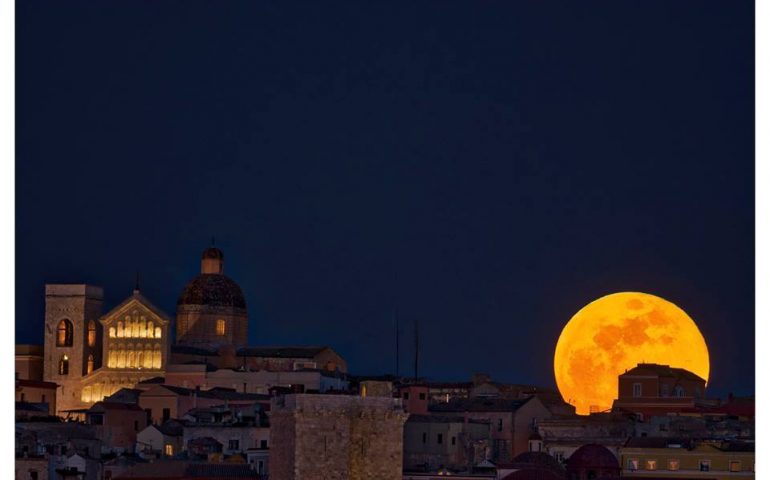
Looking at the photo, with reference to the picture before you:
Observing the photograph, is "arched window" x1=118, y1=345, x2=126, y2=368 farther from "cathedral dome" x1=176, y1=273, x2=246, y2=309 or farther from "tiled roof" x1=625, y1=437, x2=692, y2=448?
"tiled roof" x1=625, y1=437, x2=692, y2=448

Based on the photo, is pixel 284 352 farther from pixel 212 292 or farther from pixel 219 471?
pixel 219 471

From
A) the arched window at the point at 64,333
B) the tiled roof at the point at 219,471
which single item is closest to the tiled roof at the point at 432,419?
the tiled roof at the point at 219,471

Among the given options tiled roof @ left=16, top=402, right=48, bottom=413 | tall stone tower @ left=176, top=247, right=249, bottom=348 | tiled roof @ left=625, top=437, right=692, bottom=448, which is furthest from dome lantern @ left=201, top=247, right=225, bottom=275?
tiled roof @ left=625, top=437, right=692, bottom=448

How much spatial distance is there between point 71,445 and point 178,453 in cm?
230

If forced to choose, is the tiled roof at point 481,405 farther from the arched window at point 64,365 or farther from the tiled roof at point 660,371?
the arched window at point 64,365

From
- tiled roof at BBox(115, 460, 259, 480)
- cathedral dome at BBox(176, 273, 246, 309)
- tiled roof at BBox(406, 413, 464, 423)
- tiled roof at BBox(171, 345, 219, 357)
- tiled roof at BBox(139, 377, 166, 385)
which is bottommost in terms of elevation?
tiled roof at BBox(115, 460, 259, 480)

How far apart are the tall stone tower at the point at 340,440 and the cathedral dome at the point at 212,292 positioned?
1259 inches

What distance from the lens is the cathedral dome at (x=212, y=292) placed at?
68.8 meters

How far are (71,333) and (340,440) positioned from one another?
111 ft

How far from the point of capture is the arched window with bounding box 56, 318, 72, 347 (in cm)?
6875
